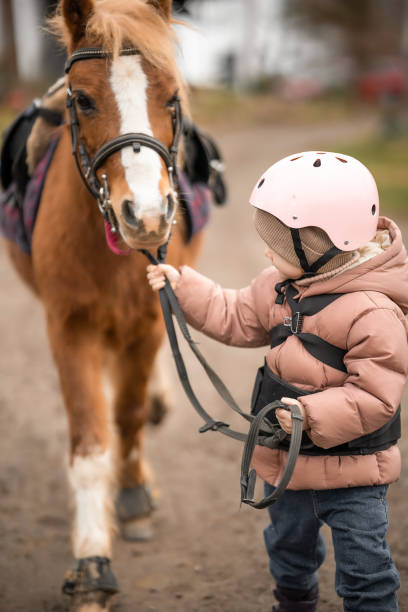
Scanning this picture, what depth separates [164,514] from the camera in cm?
349

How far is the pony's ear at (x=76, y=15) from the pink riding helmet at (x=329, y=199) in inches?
40.7

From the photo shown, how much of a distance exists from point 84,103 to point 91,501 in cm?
163

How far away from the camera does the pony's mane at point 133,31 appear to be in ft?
7.78

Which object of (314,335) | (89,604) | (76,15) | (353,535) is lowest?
A: (89,604)

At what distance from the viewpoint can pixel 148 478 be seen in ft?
11.8

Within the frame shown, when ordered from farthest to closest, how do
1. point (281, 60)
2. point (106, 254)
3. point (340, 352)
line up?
point (281, 60), point (106, 254), point (340, 352)

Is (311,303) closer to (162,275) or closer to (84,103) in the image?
(162,275)

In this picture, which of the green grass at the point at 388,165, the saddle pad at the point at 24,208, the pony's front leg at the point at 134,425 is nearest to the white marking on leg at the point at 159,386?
the pony's front leg at the point at 134,425

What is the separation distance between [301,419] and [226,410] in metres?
2.53

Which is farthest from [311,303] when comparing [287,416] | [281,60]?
[281,60]

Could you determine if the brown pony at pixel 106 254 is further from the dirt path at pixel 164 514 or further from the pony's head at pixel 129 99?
the dirt path at pixel 164 514

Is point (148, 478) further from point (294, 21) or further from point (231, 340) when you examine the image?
point (294, 21)

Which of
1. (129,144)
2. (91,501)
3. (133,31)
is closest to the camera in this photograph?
(129,144)

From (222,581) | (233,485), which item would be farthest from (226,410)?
(222,581)
